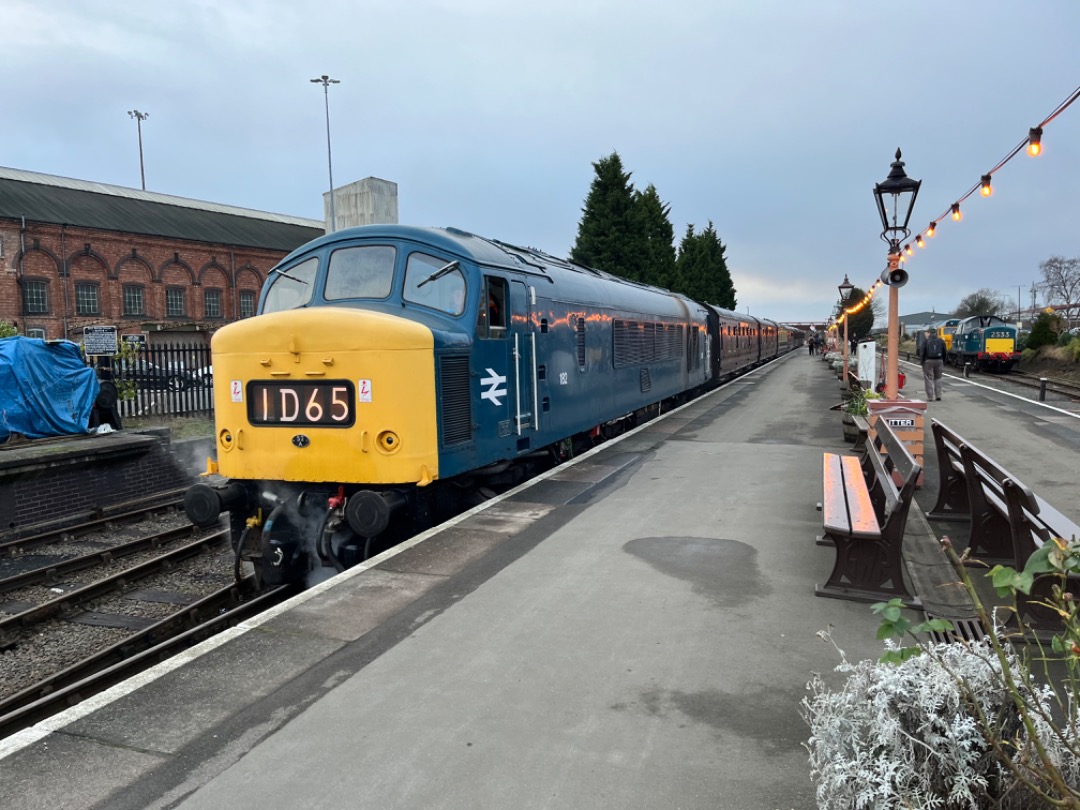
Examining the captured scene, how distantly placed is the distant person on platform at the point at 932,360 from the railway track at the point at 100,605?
17.0 metres

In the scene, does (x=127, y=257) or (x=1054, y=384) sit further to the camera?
(x=127, y=257)

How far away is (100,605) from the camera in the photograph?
7.71 meters

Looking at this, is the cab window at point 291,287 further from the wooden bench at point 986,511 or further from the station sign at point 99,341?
the station sign at point 99,341

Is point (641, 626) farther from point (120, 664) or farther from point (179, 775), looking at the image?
point (120, 664)

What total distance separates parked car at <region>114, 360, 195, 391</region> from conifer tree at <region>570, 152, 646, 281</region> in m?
29.6

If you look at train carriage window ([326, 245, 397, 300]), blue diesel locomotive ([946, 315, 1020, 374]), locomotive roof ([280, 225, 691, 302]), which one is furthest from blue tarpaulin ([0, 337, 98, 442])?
blue diesel locomotive ([946, 315, 1020, 374])

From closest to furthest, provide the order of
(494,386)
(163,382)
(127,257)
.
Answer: (494,386), (163,382), (127,257)

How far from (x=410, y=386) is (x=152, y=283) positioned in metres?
37.0

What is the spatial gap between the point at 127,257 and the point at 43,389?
27.7 meters

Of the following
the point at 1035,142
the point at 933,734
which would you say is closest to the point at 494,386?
the point at 933,734

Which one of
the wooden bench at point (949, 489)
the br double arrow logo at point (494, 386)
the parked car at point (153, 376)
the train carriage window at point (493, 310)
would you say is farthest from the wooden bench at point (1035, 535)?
the parked car at point (153, 376)

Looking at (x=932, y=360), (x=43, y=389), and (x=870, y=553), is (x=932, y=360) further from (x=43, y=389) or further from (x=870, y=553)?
(x=43, y=389)

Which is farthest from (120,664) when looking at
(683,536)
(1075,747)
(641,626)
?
(1075,747)

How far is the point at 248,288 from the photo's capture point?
43.2 m
